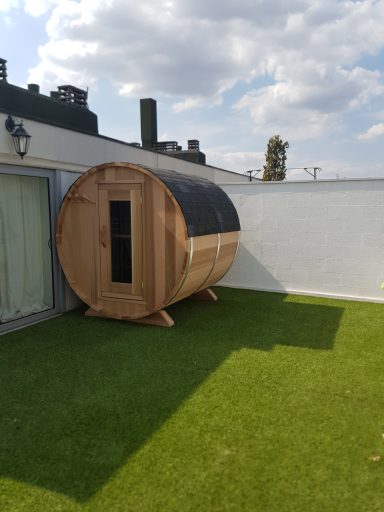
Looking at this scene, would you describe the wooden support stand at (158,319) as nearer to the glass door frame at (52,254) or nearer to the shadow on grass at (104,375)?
the shadow on grass at (104,375)

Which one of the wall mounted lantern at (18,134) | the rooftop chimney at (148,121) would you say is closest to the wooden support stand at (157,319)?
the wall mounted lantern at (18,134)

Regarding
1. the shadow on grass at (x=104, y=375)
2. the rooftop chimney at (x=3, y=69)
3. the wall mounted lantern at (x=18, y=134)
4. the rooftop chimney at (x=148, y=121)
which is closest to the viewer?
the shadow on grass at (x=104, y=375)

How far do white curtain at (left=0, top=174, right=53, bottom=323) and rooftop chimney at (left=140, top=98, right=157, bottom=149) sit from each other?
788cm

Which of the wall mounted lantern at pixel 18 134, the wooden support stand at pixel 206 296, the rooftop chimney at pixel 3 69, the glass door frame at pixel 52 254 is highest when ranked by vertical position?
the rooftop chimney at pixel 3 69

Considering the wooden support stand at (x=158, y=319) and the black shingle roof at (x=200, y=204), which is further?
the wooden support stand at (x=158, y=319)

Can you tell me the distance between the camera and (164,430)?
340 centimetres

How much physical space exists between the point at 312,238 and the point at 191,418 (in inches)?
224

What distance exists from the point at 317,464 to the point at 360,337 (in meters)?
3.18

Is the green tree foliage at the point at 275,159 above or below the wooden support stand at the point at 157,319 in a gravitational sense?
above

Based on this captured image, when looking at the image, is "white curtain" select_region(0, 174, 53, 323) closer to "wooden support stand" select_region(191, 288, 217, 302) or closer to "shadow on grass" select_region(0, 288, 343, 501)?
"shadow on grass" select_region(0, 288, 343, 501)

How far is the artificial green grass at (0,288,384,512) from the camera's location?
2689 mm

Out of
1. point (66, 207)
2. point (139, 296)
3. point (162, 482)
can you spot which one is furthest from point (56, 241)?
point (162, 482)

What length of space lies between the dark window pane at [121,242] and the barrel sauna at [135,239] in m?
0.01

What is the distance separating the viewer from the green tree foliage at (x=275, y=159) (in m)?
25.3
